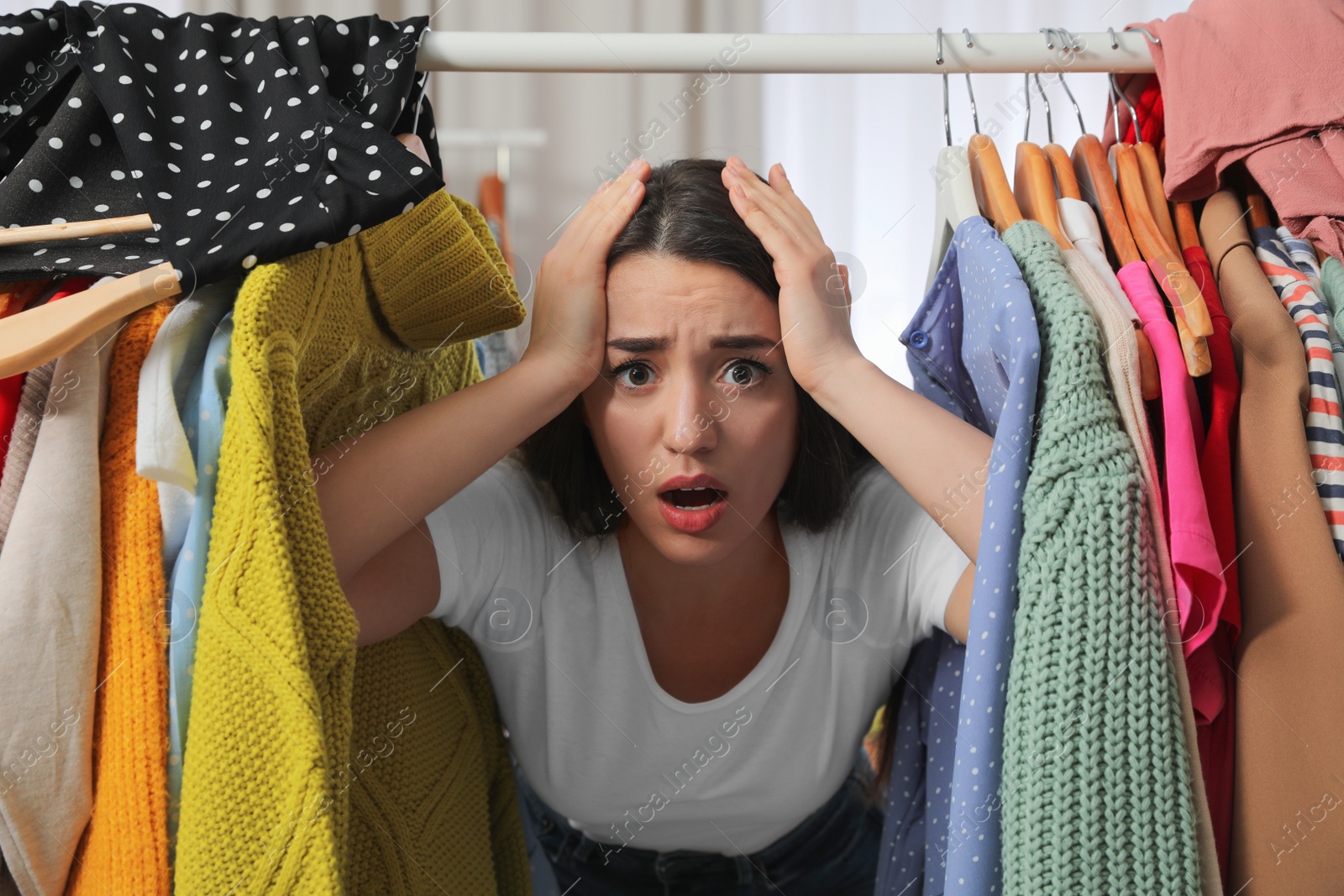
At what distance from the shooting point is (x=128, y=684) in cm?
62

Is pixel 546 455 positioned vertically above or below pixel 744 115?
below

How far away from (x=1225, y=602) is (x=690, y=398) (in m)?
0.46

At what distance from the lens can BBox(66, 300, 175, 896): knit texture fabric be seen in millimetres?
602

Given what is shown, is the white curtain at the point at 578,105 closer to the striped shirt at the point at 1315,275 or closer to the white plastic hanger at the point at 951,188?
the white plastic hanger at the point at 951,188

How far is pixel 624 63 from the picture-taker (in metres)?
0.89

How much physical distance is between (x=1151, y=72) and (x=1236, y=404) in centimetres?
39

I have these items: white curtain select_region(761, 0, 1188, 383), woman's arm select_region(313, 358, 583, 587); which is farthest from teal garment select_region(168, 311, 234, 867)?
white curtain select_region(761, 0, 1188, 383)

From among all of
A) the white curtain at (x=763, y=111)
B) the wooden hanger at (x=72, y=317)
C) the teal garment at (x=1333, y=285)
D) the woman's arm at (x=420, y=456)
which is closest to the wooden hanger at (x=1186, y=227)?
the teal garment at (x=1333, y=285)

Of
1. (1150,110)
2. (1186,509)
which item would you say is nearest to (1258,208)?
(1150,110)

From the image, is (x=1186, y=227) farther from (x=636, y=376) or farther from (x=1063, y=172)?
(x=636, y=376)

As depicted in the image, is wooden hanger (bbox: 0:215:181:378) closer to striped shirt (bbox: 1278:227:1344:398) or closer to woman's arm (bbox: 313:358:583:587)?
woman's arm (bbox: 313:358:583:587)

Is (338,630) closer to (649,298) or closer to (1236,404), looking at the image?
(649,298)

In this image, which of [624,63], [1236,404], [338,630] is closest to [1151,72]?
[1236,404]

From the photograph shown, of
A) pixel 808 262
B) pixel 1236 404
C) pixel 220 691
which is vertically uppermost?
pixel 808 262
